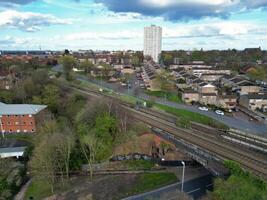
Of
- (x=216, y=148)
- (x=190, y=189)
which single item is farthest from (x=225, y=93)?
(x=190, y=189)

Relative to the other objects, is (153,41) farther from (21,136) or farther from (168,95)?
(21,136)

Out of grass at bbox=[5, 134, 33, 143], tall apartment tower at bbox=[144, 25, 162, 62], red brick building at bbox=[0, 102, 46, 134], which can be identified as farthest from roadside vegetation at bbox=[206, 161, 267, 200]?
tall apartment tower at bbox=[144, 25, 162, 62]

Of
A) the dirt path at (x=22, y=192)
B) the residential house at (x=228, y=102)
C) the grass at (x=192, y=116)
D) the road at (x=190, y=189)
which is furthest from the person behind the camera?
the residential house at (x=228, y=102)

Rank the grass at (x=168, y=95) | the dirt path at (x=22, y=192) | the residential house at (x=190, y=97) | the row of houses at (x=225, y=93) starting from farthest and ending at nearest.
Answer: the grass at (x=168, y=95), the residential house at (x=190, y=97), the row of houses at (x=225, y=93), the dirt path at (x=22, y=192)

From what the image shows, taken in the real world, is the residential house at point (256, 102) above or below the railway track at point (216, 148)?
above

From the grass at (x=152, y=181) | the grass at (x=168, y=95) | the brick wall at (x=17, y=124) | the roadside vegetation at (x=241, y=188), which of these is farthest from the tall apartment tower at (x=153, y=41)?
the roadside vegetation at (x=241, y=188)

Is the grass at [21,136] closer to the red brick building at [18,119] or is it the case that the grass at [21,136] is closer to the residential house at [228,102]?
the red brick building at [18,119]

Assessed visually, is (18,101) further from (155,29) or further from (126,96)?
(155,29)
